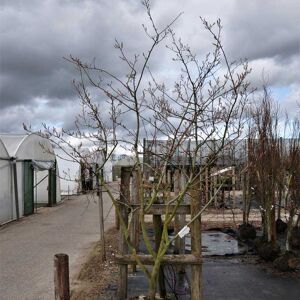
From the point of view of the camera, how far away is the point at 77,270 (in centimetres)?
862

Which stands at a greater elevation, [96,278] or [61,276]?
[61,276]

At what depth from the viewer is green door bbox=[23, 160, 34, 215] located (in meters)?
19.0

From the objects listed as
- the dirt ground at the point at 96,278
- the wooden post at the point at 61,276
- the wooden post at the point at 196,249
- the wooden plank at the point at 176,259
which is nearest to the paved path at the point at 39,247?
the dirt ground at the point at 96,278

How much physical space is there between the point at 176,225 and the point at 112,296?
84.4 inches

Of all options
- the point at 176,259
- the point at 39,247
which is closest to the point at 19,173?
the point at 39,247

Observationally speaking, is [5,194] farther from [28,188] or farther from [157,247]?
[157,247]

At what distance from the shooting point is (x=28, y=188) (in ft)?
63.4

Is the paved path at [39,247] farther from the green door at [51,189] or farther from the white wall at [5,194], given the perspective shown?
the green door at [51,189]

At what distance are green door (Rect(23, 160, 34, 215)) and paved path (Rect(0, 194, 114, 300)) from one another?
496 millimetres

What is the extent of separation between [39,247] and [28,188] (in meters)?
8.54

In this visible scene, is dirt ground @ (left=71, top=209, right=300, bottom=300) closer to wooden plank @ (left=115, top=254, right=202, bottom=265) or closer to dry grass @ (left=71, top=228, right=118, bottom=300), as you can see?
dry grass @ (left=71, top=228, right=118, bottom=300)

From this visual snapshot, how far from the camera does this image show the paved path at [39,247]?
749cm

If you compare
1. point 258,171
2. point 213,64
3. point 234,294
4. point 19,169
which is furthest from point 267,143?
point 19,169

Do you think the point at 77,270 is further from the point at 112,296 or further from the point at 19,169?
the point at 19,169
